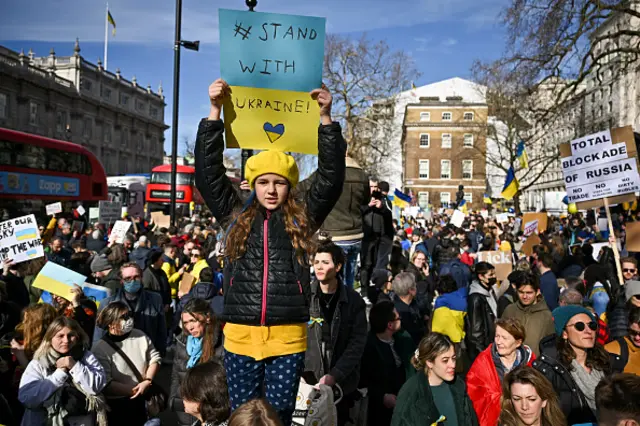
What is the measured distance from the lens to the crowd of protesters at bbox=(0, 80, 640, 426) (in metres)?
2.68

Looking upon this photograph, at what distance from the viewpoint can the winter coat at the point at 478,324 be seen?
6121mm

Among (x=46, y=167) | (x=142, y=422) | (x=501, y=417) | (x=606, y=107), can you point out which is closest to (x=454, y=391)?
(x=501, y=417)

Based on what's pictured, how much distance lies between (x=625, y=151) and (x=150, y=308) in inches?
272

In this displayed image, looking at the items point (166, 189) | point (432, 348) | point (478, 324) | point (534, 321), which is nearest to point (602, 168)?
point (478, 324)

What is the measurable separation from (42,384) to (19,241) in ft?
12.3

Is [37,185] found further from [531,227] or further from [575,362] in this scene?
[575,362]

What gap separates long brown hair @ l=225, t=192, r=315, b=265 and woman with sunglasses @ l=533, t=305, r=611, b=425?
87.3 inches

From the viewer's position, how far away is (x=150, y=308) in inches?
242

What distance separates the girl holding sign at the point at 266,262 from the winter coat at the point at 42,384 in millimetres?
1873

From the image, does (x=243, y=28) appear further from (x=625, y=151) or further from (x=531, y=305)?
(x=625, y=151)

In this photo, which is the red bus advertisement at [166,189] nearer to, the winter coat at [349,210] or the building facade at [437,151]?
the winter coat at [349,210]

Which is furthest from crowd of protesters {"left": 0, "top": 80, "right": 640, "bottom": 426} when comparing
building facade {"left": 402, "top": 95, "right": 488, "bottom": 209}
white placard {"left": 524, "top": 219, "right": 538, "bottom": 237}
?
building facade {"left": 402, "top": 95, "right": 488, "bottom": 209}

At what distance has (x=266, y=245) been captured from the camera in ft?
8.75

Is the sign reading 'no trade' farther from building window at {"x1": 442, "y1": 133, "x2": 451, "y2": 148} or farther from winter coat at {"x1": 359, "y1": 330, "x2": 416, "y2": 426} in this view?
building window at {"x1": 442, "y1": 133, "x2": 451, "y2": 148}
